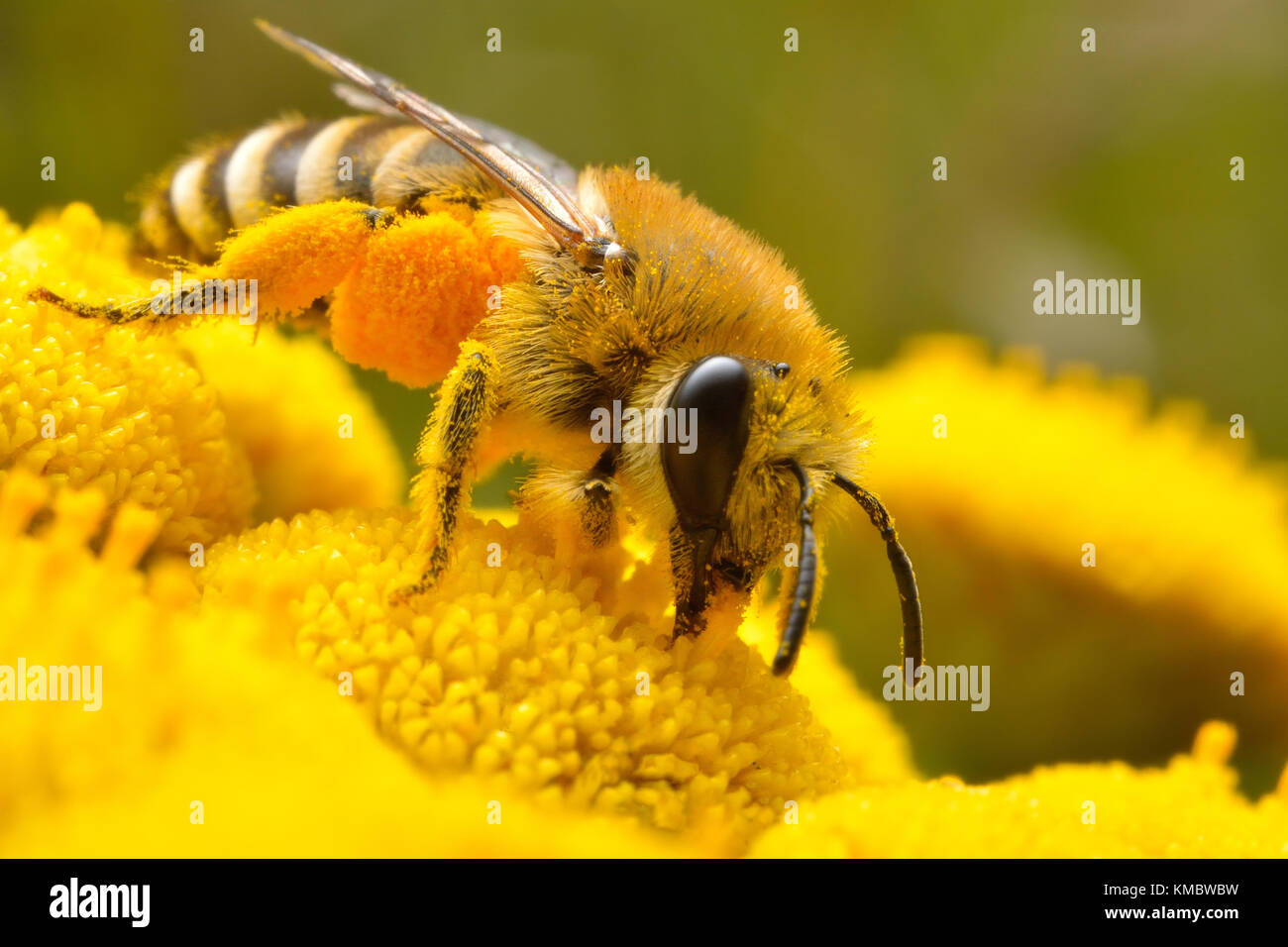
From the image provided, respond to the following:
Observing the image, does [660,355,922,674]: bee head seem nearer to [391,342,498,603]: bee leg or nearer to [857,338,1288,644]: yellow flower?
[391,342,498,603]: bee leg

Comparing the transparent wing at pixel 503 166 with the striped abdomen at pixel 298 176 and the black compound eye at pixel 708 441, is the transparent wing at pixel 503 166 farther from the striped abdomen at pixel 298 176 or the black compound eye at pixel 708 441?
the black compound eye at pixel 708 441

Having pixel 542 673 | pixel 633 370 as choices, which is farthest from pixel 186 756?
pixel 633 370

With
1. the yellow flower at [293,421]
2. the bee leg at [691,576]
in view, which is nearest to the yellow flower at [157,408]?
the yellow flower at [293,421]

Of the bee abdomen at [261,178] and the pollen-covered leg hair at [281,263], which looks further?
the bee abdomen at [261,178]

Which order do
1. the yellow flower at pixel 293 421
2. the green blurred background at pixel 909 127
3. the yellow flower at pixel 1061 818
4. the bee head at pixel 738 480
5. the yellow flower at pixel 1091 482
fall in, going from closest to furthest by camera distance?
1. the yellow flower at pixel 1061 818
2. the bee head at pixel 738 480
3. the yellow flower at pixel 293 421
4. the yellow flower at pixel 1091 482
5. the green blurred background at pixel 909 127

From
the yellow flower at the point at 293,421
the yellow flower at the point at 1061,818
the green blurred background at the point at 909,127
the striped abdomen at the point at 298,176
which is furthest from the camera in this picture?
the green blurred background at the point at 909,127

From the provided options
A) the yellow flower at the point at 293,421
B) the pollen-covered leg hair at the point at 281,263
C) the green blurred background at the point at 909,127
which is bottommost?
the yellow flower at the point at 293,421
